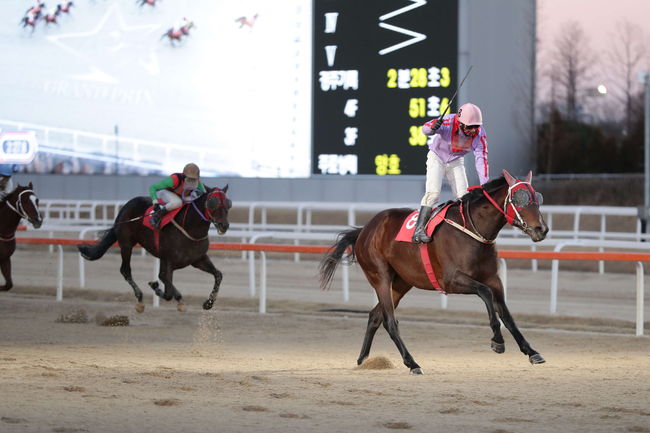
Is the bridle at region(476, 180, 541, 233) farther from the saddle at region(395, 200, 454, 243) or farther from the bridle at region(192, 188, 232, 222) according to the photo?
the bridle at region(192, 188, 232, 222)

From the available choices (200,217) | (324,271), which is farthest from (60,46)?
(324,271)

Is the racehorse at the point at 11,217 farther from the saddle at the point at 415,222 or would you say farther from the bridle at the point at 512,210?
the bridle at the point at 512,210

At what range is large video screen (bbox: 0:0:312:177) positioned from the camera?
1761 centimetres

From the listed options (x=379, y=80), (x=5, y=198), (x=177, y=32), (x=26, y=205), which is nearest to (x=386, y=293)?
(x=26, y=205)

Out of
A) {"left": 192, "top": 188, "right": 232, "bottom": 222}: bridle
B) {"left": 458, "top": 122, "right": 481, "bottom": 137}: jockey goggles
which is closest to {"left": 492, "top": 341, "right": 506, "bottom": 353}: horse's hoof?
{"left": 458, "top": 122, "right": 481, "bottom": 137}: jockey goggles

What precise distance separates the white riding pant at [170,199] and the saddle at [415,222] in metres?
2.99

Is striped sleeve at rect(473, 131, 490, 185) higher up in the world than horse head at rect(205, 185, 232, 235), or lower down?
higher up

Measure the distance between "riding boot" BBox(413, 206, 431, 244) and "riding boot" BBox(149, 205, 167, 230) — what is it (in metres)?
3.32

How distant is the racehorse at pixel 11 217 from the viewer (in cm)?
1031

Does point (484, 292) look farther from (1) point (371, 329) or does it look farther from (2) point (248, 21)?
(2) point (248, 21)

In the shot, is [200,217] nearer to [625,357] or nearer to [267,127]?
[625,357]

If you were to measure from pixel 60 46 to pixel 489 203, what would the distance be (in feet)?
46.7

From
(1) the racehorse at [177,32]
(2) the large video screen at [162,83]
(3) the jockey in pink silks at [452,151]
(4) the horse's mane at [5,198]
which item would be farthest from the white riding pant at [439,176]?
(1) the racehorse at [177,32]

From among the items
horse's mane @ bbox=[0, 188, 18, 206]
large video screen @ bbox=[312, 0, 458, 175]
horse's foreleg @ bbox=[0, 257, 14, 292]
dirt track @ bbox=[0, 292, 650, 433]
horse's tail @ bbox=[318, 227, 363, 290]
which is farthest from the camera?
large video screen @ bbox=[312, 0, 458, 175]
